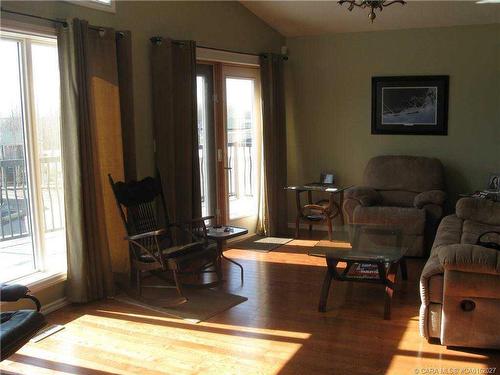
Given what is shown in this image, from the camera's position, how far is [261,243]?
20.7 ft

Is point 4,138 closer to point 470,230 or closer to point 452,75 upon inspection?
point 470,230

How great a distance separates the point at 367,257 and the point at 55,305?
8.18 feet

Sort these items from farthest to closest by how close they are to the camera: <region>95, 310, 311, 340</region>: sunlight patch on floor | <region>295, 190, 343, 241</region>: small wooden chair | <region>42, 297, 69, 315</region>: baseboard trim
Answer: <region>295, 190, 343, 241</region>: small wooden chair < <region>42, 297, 69, 315</region>: baseboard trim < <region>95, 310, 311, 340</region>: sunlight patch on floor

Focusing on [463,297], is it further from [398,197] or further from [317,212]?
[317,212]

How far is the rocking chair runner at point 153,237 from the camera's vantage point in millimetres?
4309

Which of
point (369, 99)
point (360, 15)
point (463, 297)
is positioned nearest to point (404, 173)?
point (369, 99)

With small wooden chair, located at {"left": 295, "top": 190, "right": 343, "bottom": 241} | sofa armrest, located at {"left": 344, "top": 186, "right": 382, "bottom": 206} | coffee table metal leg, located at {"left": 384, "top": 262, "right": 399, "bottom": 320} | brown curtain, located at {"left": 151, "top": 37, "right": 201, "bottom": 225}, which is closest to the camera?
coffee table metal leg, located at {"left": 384, "top": 262, "right": 399, "bottom": 320}

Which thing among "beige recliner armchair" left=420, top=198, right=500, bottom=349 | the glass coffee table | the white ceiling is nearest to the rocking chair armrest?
the glass coffee table

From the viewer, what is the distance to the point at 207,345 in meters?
3.54

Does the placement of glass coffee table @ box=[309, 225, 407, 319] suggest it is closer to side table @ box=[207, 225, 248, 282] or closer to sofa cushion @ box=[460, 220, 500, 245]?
sofa cushion @ box=[460, 220, 500, 245]

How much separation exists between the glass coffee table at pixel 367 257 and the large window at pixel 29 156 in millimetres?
2191

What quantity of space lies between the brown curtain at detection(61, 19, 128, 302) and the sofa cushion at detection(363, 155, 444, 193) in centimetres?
315

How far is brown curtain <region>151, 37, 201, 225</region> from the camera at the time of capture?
5.04m

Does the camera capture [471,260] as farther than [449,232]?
No
